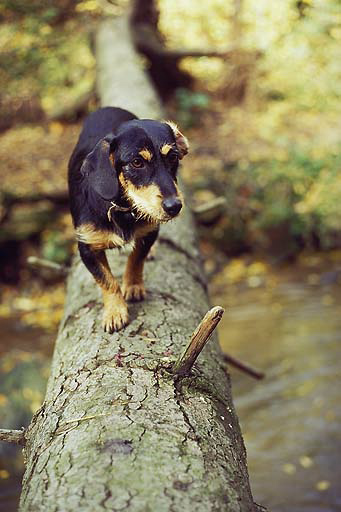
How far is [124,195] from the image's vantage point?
2.95 metres

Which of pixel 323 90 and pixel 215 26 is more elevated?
pixel 215 26

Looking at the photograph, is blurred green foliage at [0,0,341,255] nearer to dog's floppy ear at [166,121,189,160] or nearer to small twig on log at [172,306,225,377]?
dog's floppy ear at [166,121,189,160]

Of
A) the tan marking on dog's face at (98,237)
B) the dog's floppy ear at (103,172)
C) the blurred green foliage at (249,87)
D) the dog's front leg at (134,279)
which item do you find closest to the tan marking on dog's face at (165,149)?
the dog's floppy ear at (103,172)

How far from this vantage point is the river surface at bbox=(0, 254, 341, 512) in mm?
4734

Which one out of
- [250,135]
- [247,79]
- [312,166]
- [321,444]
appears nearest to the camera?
[321,444]

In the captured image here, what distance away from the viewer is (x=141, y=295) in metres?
3.36

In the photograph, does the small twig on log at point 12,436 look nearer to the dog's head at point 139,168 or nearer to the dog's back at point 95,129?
the dog's head at point 139,168

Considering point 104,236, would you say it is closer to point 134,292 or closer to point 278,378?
point 134,292

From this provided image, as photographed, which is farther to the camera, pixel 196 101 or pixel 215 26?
pixel 215 26

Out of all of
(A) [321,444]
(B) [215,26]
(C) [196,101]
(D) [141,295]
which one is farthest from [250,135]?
(D) [141,295]

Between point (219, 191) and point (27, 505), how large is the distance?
7426 millimetres

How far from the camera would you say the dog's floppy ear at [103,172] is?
280 centimetres

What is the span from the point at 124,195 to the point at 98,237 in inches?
11.2

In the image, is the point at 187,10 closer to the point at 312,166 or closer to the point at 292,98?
the point at 292,98
